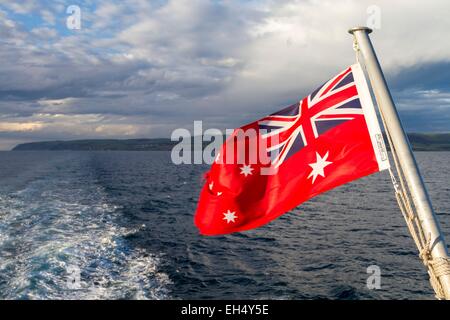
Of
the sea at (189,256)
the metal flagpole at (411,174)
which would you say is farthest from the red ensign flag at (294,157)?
the sea at (189,256)

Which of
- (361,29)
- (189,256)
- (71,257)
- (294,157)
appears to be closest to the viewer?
(361,29)

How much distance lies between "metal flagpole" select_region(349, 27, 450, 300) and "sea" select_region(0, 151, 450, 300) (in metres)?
18.7

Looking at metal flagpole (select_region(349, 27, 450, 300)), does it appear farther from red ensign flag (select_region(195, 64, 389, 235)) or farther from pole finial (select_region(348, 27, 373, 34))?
red ensign flag (select_region(195, 64, 389, 235))

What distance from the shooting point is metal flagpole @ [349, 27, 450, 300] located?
5.88m

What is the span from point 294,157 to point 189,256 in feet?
80.1

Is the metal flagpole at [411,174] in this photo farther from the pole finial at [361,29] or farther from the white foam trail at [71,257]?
the white foam trail at [71,257]

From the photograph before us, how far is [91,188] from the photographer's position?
7044cm

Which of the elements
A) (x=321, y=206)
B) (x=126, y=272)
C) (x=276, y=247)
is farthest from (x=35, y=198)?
(x=321, y=206)

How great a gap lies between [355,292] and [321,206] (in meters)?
35.1

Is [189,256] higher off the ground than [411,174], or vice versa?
[411,174]

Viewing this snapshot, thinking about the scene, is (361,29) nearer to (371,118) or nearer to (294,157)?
(371,118)

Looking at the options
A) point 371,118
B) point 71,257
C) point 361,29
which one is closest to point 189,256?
point 71,257

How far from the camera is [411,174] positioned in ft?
20.0
